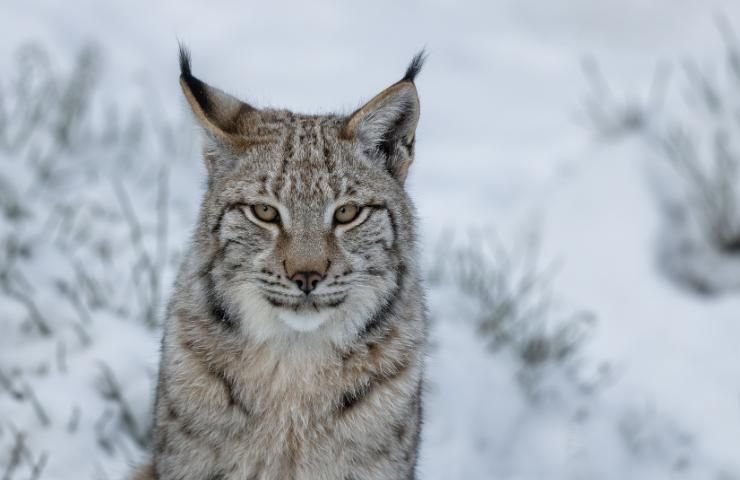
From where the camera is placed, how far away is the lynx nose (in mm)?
3447

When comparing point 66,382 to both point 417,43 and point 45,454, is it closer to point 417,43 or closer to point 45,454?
point 45,454

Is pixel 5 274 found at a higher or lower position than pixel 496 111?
lower

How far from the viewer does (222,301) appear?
3699 mm

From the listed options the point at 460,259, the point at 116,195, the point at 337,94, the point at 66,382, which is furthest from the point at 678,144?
the point at 66,382

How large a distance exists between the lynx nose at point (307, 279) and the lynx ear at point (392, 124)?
0.55 meters

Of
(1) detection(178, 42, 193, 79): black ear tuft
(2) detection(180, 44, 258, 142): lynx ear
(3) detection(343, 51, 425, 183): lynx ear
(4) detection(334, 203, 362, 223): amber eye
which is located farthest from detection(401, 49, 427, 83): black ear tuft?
(1) detection(178, 42, 193, 79): black ear tuft

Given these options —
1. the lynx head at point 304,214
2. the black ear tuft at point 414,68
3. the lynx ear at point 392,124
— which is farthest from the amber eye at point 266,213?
the black ear tuft at point 414,68

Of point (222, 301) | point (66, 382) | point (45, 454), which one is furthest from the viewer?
point (66, 382)

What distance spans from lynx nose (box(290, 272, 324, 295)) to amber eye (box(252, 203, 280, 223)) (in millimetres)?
225

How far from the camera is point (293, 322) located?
3.54 meters

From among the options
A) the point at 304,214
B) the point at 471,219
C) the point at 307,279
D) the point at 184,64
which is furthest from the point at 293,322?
the point at 471,219

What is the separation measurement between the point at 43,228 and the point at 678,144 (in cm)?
383

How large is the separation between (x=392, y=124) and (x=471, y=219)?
402 cm

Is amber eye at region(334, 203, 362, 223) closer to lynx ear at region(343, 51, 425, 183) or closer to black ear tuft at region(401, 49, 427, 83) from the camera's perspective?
lynx ear at region(343, 51, 425, 183)
